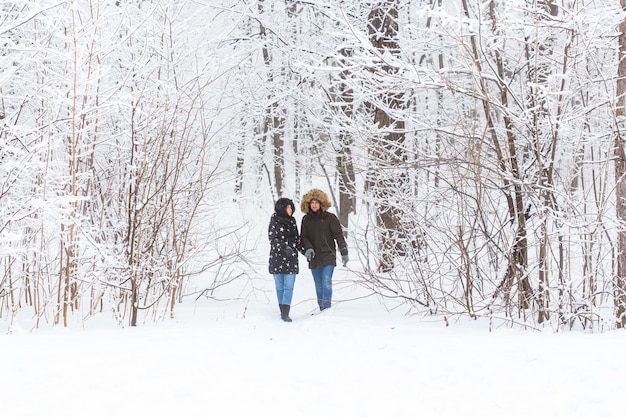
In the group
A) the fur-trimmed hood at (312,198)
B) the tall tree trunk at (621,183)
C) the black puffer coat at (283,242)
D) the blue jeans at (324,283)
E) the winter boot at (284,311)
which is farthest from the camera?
the fur-trimmed hood at (312,198)

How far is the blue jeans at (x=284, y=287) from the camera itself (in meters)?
6.73

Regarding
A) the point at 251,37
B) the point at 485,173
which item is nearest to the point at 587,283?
the point at 485,173

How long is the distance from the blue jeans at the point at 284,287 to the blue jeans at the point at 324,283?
45 cm

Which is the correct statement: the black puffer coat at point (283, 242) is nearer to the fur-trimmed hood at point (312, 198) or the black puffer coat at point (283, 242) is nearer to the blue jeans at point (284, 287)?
the blue jeans at point (284, 287)

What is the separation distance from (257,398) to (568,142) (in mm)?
3572

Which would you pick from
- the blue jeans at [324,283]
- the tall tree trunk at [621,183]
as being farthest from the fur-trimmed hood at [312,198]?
the tall tree trunk at [621,183]

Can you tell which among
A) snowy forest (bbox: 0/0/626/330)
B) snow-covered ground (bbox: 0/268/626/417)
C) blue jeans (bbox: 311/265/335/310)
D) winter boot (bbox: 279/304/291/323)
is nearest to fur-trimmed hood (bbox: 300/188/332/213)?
snowy forest (bbox: 0/0/626/330)

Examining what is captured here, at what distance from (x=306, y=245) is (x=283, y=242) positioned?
0.31 m

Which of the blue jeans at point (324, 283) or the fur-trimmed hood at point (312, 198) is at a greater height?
the fur-trimmed hood at point (312, 198)

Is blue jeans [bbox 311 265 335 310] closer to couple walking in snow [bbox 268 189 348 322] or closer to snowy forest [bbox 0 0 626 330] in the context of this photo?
couple walking in snow [bbox 268 189 348 322]

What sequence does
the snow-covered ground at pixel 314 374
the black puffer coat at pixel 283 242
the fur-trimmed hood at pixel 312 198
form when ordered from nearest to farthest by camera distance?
the snow-covered ground at pixel 314 374, the black puffer coat at pixel 283 242, the fur-trimmed hood at pixel 312 198

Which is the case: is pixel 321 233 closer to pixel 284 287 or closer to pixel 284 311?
pixel 284 287

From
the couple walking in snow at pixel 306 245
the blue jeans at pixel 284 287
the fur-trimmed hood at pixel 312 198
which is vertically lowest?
the blue jeans at pixel 284 287

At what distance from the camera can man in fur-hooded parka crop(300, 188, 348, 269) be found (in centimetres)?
709
